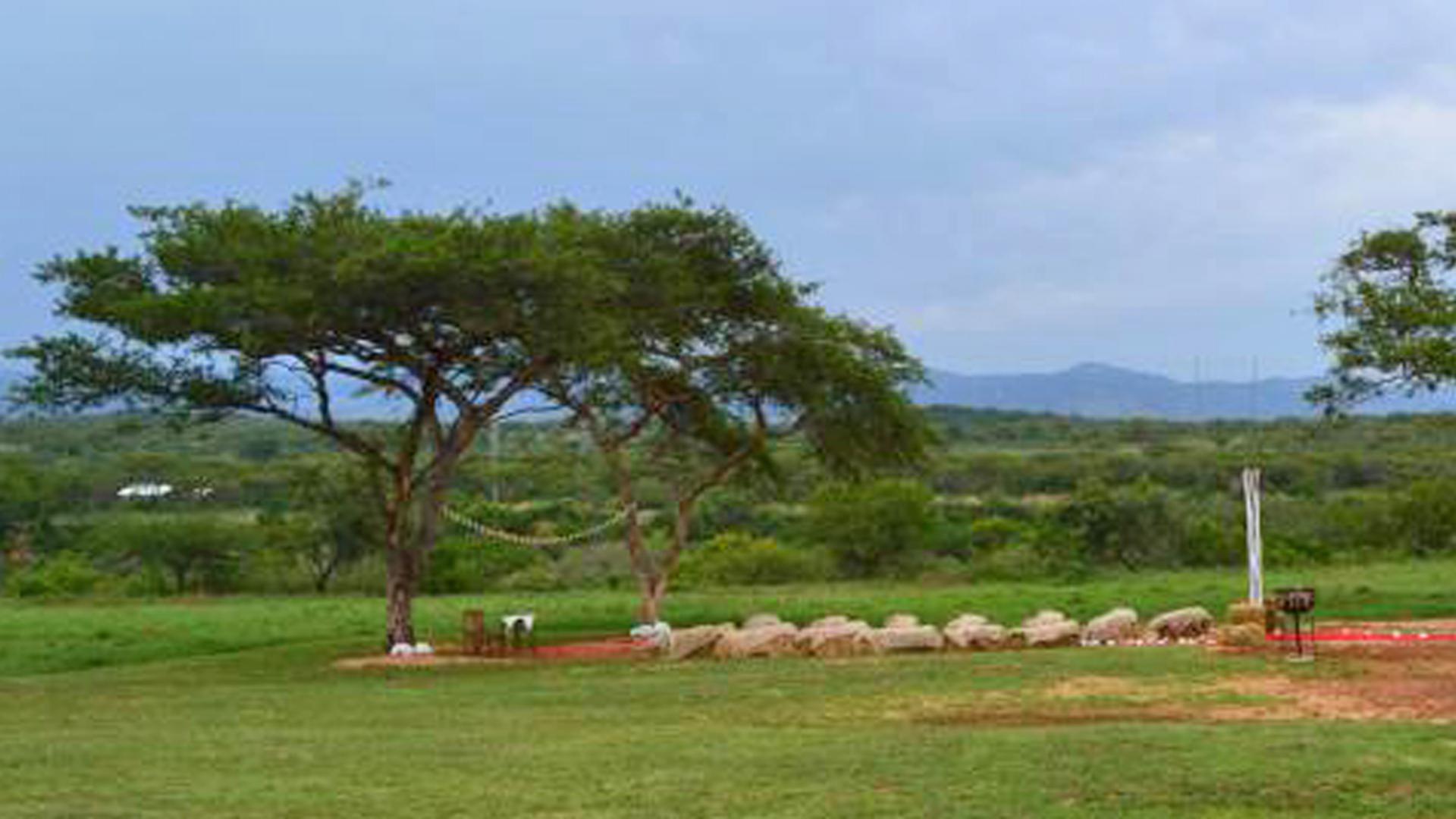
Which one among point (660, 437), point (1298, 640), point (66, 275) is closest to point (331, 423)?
point (66, 275)

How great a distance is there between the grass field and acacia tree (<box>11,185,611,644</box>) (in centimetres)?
401

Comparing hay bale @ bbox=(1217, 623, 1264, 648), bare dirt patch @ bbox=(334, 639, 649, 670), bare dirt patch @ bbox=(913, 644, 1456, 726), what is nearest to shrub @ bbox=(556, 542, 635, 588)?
bare dirt patch @ bbox=(334, 639, 649, 670)

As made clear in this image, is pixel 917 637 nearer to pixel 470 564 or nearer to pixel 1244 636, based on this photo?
pixel 1244 636

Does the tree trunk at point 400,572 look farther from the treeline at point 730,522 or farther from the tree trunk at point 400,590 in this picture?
the treeline at point 730,522

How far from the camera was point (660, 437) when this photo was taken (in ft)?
119

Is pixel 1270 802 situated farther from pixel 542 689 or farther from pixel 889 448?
pixel 889 448

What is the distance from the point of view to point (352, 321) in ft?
93.1

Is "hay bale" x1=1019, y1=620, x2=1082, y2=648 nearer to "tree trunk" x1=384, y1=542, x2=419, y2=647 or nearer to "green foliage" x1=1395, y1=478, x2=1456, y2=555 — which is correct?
"tree trunk" x1=384, y1=542, x2=419, y2=647

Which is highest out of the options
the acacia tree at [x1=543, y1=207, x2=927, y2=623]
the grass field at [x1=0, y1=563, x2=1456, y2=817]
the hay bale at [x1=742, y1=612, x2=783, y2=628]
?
the acacia tree at [x1=543, y1=207, x2=927, y2=623]

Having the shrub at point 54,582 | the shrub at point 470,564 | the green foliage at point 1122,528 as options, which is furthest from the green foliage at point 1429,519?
the shrub at point 54,582

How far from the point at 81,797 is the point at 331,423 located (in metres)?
16.5

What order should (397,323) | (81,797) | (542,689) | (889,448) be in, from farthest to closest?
(889,448), (397,323), (542,689), (81,797)

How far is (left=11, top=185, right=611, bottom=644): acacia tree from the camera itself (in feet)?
89.9

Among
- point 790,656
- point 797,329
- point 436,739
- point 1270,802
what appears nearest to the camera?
point 1270,802
